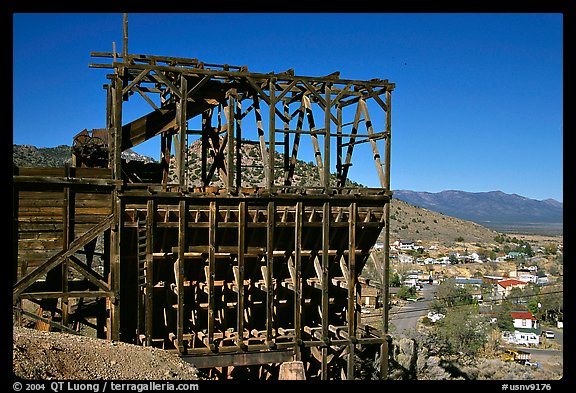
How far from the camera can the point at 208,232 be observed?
16406mm

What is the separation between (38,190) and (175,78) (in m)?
5.05

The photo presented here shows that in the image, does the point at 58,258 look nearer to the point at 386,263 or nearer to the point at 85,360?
the point at 85,360

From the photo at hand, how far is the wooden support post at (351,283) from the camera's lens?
17172mm

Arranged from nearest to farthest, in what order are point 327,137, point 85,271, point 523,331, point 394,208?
point 85,271
point 327,137
point 523,331
point 394,208

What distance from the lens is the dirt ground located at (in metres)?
10.5

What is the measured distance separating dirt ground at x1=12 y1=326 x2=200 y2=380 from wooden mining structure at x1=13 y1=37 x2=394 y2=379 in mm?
1849

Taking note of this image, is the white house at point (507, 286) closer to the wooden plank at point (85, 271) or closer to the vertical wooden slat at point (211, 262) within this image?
the vertical wooden slat at point (211, 262)

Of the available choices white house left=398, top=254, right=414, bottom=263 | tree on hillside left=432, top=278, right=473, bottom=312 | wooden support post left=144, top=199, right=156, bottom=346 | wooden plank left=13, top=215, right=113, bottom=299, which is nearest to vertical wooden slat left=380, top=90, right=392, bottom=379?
wooden support post left=144, top=199, right=156, bottom=346

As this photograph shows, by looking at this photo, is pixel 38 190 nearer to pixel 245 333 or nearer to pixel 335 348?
pixel 245 333

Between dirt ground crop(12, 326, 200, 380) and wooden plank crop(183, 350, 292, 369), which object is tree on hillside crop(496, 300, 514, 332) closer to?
wooden plank crop(183, 350, 292, 369)

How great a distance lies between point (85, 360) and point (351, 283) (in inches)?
345

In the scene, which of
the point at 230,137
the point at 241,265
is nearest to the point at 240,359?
the point at 241,265

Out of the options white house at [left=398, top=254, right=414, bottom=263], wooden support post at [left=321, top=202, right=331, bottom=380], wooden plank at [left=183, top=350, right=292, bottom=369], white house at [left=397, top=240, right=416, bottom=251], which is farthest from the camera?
white house at [left=397, top=240, right=416, bottom=251]
